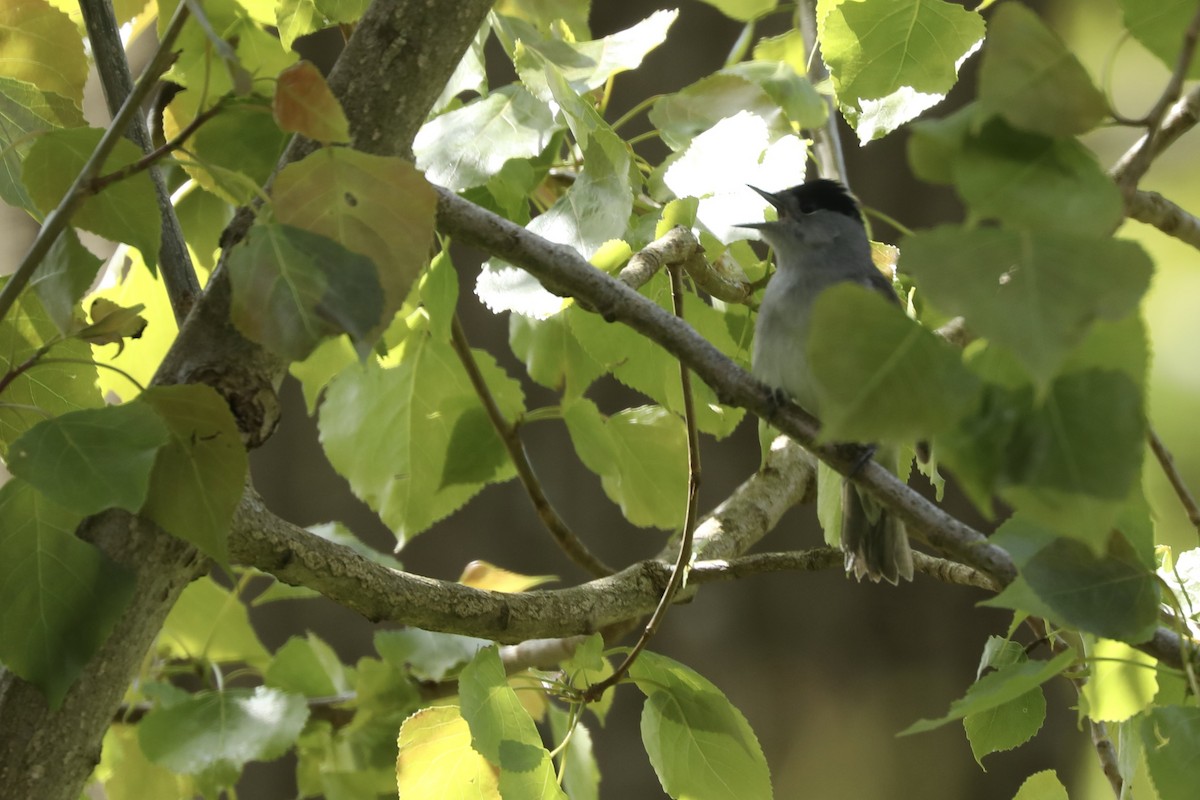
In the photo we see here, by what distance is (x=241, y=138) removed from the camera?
622 mm

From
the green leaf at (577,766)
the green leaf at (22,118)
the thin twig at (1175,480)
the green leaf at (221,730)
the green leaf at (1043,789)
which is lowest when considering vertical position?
the green leaf at (577,766)

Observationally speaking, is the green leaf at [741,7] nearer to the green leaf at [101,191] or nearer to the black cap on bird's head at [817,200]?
the black cap on bird's head at [817,200]

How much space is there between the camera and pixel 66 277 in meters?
0.42

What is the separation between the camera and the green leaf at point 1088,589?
14.2 inches

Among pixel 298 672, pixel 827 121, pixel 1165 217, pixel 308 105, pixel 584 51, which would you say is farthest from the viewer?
pixel 827 121

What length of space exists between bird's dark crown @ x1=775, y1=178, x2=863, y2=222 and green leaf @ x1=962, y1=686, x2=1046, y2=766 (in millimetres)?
551

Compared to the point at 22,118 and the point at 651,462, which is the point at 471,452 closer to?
the point at 651,462

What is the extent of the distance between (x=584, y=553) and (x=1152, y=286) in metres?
0.64

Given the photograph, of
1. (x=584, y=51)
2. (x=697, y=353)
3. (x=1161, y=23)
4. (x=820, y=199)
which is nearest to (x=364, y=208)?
(x=697, y=353)

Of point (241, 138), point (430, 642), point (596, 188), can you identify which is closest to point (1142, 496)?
point (596, 188)

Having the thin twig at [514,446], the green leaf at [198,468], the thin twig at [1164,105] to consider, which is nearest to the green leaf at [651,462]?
the thin twig at [514,446]

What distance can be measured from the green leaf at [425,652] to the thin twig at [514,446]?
0.10 m

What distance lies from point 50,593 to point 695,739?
0.34 metres

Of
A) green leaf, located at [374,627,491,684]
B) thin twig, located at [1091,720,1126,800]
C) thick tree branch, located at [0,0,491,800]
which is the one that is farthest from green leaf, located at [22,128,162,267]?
thin twig, located at [1091,720,1126,800]
